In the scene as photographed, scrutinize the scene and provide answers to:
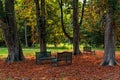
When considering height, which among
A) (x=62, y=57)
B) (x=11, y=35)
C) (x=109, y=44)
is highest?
(x=11, y=35)

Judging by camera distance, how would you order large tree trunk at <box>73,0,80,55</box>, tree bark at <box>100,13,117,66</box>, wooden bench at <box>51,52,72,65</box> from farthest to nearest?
large tree trunk at <box>73,0,80,55</box>, wooden bench at <box>51,52,72,65</box>, tree bark at <box>100,13,117,66</box>

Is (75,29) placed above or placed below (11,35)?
above

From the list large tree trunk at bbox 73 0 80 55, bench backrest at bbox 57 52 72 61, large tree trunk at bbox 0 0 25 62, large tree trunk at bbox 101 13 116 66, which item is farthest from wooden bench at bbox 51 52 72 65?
large tree trunk at bbox 73 0 80 55

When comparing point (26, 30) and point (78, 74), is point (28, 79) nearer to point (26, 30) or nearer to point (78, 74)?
point (78, 74)

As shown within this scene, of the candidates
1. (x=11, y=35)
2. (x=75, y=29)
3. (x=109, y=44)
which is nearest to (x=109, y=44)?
(x=109, y=44)

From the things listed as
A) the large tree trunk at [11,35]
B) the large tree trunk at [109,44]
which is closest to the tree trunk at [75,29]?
the large tree trunk at [11,35]

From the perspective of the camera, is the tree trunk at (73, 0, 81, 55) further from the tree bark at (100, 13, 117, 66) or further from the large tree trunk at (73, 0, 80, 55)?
the tree bark at (100, 13, 117, 66)

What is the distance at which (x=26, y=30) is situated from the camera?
2192 inches

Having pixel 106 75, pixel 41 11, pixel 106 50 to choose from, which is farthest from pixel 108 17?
pixel 41 11

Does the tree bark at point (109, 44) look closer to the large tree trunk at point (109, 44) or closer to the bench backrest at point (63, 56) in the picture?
the large tree trunk at point (109, 44)

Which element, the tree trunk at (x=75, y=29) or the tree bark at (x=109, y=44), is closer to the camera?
the tree bark at (x=109, y=44)

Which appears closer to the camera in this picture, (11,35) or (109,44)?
(109,44)

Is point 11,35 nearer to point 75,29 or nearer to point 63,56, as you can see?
point 63,56

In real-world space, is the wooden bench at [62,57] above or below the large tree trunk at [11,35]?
below
